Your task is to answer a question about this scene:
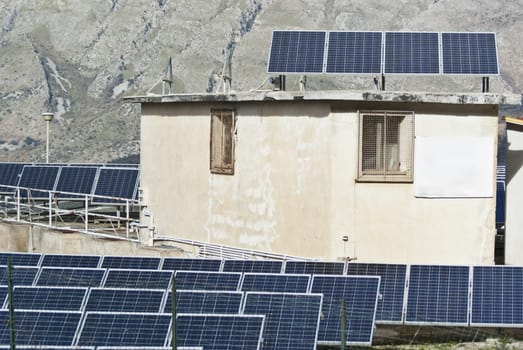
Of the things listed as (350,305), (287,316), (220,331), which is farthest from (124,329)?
(350,305)

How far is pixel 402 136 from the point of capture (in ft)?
64.1

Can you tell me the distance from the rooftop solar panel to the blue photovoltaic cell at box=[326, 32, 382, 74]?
7682 mm

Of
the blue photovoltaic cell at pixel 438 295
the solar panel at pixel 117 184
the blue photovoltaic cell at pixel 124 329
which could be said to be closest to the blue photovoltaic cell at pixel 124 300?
the blue photovoltaic cell at pixel 124 329

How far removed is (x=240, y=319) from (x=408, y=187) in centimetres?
684

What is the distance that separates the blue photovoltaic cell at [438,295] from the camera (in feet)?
52.7

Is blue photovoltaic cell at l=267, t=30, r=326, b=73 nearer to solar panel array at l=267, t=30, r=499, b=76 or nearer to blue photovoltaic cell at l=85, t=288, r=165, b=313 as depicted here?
solar panel array at l=267, t=30, r=499, b=76

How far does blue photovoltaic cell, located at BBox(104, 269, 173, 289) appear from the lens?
1678 centimetres

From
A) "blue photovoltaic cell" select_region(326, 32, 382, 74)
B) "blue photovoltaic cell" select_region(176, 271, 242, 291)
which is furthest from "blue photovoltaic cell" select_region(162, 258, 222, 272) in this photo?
"blue photovoltaic cell" select_region(326, 32, 382, 74)

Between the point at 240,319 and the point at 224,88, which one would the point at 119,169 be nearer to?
the point at 224,88

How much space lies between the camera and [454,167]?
64.0 feet

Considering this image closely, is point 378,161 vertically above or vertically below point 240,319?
above

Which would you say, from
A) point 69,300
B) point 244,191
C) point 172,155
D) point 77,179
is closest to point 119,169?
point 77,179

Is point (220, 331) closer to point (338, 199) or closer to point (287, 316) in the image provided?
point (287, 316)

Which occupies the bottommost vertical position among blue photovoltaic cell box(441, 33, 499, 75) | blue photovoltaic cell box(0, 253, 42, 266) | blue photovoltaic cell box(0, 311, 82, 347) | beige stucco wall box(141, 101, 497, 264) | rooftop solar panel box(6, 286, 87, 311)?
blue photovoltaic cell box(0, 311, 82, 347)
